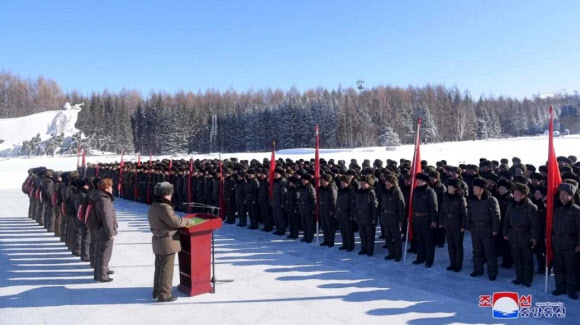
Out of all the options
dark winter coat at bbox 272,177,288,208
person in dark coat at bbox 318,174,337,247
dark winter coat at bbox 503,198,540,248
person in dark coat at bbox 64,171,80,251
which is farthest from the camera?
dark winter coat at bbox 272,177,288,208

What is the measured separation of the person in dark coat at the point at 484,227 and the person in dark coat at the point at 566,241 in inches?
41.6

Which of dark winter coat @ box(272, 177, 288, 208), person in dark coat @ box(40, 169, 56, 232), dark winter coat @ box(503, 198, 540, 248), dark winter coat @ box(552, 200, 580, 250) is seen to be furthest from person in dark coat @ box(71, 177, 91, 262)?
dark winter coat @ box(552, 200, 580, 250)

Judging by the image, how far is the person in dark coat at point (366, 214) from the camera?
31.7ft

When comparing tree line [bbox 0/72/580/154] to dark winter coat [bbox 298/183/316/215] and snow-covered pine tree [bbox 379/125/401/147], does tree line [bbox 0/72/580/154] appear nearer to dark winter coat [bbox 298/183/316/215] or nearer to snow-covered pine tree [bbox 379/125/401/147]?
snow-covered pine tree [bbox 379/125/401/147]

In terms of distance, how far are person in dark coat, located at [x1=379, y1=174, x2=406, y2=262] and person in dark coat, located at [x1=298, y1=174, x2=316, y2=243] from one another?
2161 millimetres

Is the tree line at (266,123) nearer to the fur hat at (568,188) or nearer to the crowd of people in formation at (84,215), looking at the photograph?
the crowd of people in formation at (84,215)

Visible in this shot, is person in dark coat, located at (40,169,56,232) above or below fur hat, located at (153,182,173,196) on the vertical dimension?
below

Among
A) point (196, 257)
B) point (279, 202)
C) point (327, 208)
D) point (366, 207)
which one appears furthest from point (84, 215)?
point (366, 207)

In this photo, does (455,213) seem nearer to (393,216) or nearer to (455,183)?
(455,183)

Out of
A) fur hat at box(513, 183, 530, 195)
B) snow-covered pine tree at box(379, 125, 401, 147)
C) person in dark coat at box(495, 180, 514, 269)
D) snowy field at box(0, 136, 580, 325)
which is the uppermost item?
snow-covered pine tree at box(379, 125, 401, 147)

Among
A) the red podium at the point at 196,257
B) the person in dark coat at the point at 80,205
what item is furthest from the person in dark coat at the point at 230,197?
the red podium at the point at 196,257

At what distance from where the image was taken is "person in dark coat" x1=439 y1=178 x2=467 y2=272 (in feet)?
27.4

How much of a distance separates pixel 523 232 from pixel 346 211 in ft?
12.6

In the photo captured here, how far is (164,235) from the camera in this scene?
21.7 feet
